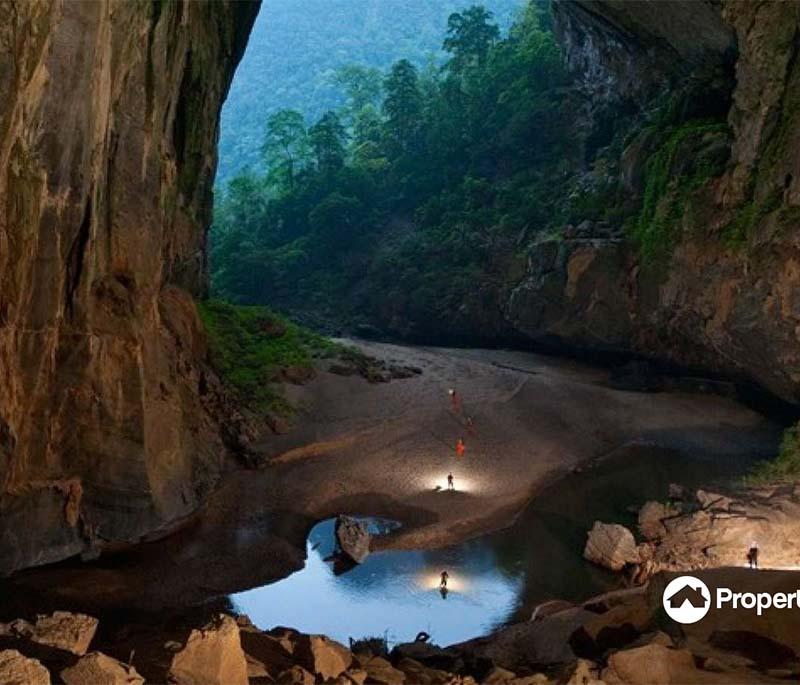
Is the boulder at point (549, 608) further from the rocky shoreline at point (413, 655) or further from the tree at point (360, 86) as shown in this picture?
the tree at point (360, 86)

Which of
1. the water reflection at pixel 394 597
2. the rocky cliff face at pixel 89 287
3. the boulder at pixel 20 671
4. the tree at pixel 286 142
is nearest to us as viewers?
the boulder at pixel 20 671

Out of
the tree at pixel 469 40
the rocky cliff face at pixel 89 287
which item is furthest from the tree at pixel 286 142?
the rocky cliff face at pixel 89 287

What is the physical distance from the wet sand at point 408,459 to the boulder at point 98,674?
8014mm

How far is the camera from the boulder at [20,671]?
6.64 metres

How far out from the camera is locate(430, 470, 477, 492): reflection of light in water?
2109cm

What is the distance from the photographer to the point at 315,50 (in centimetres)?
14975

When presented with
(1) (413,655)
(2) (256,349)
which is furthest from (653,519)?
(2) (256,349)

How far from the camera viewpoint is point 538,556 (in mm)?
17438

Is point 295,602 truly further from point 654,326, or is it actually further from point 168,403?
point 654,326

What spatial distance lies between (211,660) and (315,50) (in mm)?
156132

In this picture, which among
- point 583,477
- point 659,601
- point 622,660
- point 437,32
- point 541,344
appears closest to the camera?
point 622,660

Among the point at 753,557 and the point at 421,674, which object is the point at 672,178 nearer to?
the point at 753,557

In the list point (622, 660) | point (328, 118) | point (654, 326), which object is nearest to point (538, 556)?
point (622, 660)

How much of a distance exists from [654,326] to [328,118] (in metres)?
33.0
